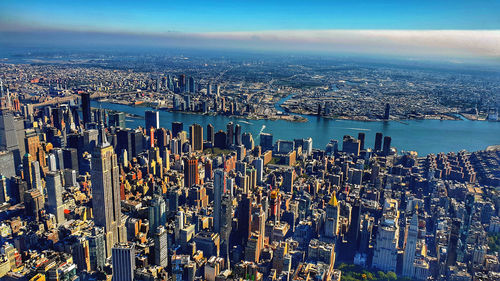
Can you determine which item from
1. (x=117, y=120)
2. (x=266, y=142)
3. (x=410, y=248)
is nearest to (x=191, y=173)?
(x=266, y=142)

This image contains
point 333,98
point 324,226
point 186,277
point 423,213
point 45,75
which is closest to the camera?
point 186,277

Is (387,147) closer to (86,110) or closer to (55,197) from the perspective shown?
(55,197)

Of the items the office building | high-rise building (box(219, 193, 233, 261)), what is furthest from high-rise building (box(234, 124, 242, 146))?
high-rise building (box(219, 193, 233, 261))

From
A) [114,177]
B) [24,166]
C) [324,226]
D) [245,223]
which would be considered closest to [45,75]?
[24,166]

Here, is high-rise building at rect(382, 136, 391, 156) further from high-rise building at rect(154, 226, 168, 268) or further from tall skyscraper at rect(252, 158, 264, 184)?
high-rise building at rect(154, 226, 168, 268)

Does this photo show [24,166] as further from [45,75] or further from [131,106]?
[131,106]

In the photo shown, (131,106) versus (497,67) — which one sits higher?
(497,67)
